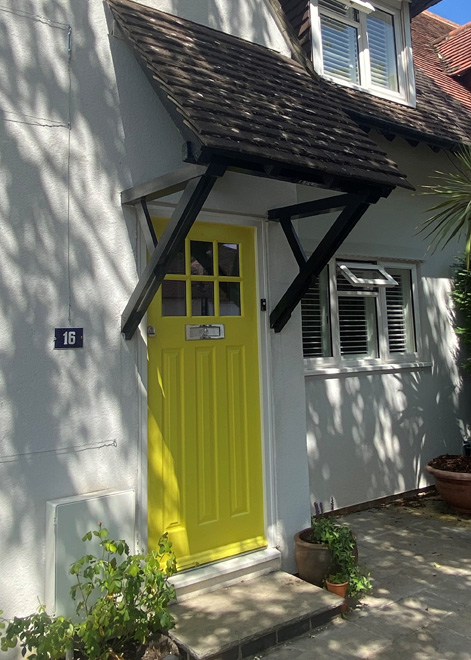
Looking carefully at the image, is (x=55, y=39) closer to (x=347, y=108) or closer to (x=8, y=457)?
(x=8, y=457)

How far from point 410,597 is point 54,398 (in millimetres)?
3042

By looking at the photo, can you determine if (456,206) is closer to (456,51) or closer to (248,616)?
(248,616)

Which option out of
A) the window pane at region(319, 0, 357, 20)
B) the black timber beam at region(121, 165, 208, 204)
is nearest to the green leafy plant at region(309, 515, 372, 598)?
the black timber beam at region(121, 165, 208, 204)

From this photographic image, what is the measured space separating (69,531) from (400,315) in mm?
5267

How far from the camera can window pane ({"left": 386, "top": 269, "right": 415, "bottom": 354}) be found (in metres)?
7.01

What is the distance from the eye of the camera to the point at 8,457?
319 cm

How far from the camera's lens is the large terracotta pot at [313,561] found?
4.11 metres

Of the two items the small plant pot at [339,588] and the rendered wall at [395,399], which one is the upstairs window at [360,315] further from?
the small plant pot at [339,588]

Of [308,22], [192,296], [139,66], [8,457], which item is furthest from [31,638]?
[308,22]

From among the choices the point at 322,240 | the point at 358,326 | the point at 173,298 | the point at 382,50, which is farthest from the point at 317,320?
the point at 382,50

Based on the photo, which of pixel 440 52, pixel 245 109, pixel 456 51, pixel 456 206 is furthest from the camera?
pixel 440 52

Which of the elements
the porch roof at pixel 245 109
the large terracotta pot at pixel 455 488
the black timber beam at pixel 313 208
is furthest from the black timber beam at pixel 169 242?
the large terracotta pot at pixel 455 488

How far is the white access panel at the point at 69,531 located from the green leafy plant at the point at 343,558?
163 centimetres

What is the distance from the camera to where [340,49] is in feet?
22.3
